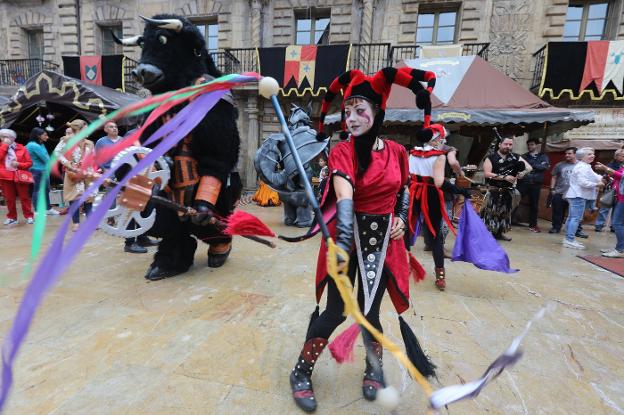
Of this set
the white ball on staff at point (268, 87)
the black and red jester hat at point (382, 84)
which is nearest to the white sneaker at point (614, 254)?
the black and red jester hat at point (382, 84)

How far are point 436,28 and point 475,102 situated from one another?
5.84 meters

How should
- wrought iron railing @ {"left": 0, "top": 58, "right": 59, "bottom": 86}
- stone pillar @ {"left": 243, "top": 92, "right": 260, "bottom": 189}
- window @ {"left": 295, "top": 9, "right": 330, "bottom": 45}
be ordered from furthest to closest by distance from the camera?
wrought iron railing @ {"left": 0, "top": 58, "right": 59, "bottom": 86} → stone pillar @ {"left": 243, "top": 92, "right": 260, "bottom": 189} → window @ {"left": 295, "top": 9, "right": 330, "bottom": 45}

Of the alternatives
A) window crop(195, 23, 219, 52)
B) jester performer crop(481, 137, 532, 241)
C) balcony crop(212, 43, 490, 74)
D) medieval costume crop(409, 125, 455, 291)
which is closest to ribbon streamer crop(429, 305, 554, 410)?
medieval costume crop(409, 125, 455, 291)

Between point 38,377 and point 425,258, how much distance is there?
4152 millimetres

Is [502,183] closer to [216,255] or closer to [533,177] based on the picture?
[533,177]

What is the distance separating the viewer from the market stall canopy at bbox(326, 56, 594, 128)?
6.45 metres

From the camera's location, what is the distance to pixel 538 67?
10.4 m

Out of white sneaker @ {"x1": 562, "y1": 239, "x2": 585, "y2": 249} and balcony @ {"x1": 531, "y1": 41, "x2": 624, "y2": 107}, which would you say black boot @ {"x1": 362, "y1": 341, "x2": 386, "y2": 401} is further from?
balcony @ {"x1": 531, "y1": 41, "x2": 624, "y2": 107}

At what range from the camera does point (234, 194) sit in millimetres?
3582

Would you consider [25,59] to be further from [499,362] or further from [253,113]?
[499,362]

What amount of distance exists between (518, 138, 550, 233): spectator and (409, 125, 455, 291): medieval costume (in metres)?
4.62

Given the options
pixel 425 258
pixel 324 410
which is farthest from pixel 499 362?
pixel 425 258

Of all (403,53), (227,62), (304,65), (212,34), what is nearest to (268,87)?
(304,65)

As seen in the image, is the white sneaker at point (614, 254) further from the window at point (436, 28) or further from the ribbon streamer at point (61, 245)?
the window at point (436, 28)
